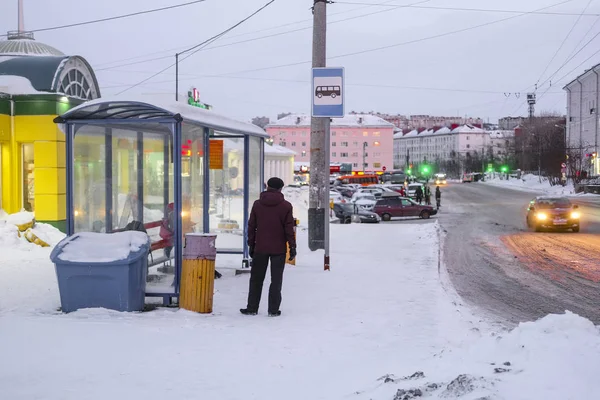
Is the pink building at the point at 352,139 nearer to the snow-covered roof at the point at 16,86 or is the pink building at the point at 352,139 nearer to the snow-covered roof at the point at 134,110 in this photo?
the snow-covered roof at the point at 16,86

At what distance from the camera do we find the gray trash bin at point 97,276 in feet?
27.7

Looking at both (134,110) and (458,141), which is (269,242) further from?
(458,141)

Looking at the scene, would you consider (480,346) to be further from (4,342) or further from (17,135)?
(17,135)

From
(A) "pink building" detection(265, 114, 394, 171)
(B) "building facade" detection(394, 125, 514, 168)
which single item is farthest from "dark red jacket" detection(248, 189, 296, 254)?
(B) "building facade" detection(394, 125, 514, 168)

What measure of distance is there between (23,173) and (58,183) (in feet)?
4.77

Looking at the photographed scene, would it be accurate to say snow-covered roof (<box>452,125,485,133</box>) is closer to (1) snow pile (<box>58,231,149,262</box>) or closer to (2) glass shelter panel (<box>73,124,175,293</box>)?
(2) glass shelter panel (<box>73,124,175,293</box>)

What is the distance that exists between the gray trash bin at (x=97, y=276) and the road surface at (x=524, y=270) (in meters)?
5.05

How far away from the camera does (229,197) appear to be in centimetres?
1379

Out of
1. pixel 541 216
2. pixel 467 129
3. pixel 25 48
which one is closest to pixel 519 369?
pixel 541 216

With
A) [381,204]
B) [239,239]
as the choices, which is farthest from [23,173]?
[381,204]

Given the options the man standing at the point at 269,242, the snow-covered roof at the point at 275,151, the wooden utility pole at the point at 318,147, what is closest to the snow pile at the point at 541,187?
the snow-covered roof at the point at 275,151

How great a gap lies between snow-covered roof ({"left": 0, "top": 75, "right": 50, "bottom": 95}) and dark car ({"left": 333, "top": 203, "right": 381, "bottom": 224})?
1713 cm

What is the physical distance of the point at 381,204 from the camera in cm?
3606

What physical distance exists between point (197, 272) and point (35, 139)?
11.6 metres
